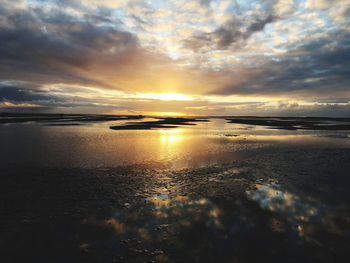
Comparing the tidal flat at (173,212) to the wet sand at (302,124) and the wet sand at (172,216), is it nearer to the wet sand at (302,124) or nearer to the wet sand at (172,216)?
the wet sand at (172,216)

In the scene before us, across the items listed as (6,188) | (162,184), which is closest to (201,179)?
(162,184)

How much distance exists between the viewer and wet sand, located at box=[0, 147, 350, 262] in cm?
706

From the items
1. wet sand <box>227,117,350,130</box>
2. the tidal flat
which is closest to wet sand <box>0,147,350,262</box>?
the tidal flat

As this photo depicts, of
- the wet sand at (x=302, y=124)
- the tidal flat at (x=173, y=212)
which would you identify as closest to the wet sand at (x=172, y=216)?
the tidal flat at (x=173, y=212)

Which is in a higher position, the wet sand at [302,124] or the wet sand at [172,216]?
the wet sand at [302,124]

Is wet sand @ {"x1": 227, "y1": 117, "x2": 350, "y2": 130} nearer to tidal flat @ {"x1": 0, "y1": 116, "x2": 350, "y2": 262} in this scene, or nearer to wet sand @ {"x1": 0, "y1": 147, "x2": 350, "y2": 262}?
tidal flat @ {"x1": 0, "y1": 116, "x2": 350, "y2": 262}

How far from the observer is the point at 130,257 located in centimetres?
678

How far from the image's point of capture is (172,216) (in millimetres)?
9406

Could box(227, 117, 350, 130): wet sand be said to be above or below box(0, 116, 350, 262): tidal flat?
above

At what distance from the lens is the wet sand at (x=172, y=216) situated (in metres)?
7.06

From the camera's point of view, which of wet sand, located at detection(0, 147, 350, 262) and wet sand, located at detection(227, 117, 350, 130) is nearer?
wet sand, located at detection(0, 147, 350, 262)

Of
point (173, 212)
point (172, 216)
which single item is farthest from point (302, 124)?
point (172, 216)

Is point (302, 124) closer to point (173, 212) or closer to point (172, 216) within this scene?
point (173, 212)

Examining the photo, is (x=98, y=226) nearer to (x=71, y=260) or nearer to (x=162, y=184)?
(x=71, y=260)
